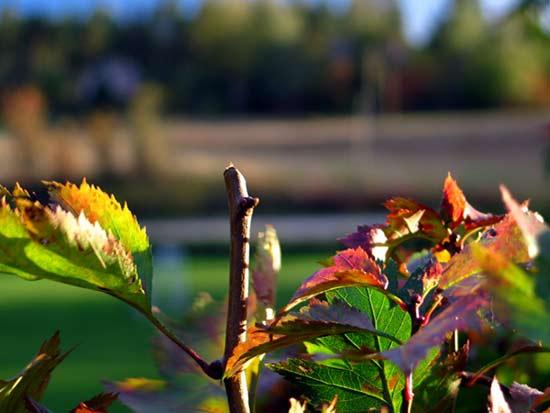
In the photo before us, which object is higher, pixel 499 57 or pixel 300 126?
pixel 499 57

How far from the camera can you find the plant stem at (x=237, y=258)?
11.3 inches

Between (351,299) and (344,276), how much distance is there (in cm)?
2

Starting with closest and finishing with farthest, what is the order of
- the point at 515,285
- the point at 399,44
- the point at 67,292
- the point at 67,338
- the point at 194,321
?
the point at 515,285
the point at 194,321
the point at 67,338
the point at 67,292
the point at 399,44

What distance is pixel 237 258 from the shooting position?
0.29 metres

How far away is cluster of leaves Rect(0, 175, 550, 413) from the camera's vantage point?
0.26 meters

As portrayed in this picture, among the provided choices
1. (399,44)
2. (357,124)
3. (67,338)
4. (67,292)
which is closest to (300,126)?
(357,124)

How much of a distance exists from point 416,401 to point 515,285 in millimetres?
109

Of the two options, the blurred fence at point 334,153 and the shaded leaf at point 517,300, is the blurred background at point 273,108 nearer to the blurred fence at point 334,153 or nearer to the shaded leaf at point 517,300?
the blurred fence at point 334,153

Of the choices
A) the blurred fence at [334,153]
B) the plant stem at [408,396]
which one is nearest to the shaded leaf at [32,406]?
the plant stem at [408,396]

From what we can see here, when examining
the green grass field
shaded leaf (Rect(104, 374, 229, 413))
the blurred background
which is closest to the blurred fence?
the blurred background

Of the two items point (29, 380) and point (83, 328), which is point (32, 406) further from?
point (83, 328)

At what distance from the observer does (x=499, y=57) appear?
64.4ft

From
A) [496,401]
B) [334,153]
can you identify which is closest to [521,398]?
[496,401]

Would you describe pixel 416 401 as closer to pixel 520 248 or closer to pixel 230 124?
pixel 520 248
